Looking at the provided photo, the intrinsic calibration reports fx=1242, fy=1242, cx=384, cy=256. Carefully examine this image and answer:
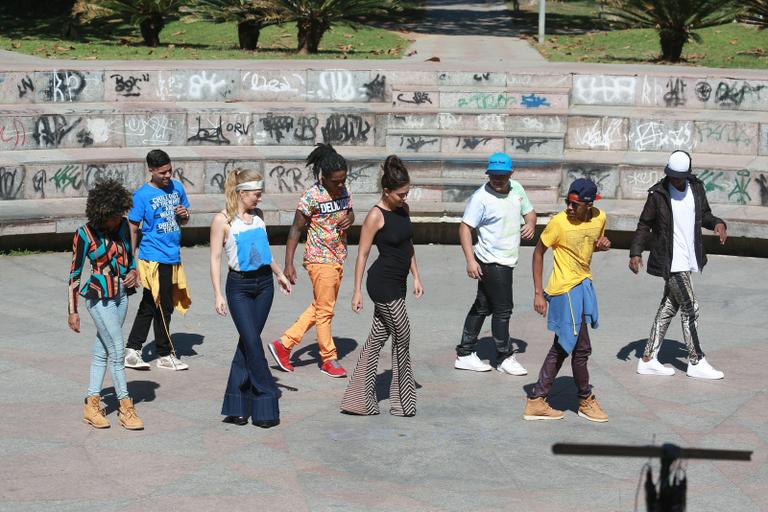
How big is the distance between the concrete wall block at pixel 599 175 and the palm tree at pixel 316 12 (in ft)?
19.1

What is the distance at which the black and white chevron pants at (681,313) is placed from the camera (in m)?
9.42

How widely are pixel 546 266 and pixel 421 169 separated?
2.31m

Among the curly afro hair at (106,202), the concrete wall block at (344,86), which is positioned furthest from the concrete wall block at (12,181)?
the curly afro hair at (106,202)

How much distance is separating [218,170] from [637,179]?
493 centimetres

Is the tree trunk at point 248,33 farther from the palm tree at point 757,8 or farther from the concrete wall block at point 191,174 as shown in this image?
the palm tree at point 757,8

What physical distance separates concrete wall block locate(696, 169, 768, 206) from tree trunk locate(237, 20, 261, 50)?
8.55 meters

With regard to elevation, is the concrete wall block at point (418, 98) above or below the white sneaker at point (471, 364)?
above

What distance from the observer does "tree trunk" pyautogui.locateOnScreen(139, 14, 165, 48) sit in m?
20.6

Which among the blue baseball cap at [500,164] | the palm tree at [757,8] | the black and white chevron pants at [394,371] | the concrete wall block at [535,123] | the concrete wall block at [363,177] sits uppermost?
the palm tree at [757,8]

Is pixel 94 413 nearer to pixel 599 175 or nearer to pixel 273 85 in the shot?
pixel 599 175

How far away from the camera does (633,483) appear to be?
734 cm

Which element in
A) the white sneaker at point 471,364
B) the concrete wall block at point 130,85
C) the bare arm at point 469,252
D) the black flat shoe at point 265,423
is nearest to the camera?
the black flat shoe at point 265,423

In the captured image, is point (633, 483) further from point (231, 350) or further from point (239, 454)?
point (231, 350)

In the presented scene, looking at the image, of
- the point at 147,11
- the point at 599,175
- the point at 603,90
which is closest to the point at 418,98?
the point at 603,90
